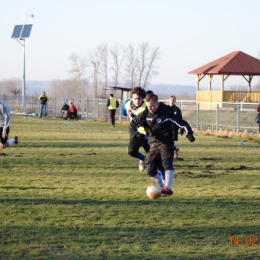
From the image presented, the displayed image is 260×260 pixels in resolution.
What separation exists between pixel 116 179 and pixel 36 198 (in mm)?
3067

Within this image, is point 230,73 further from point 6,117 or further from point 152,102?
point 152,102

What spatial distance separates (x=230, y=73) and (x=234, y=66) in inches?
60.6

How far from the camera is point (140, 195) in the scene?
11.7 m

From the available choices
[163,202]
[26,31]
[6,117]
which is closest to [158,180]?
[163,202]

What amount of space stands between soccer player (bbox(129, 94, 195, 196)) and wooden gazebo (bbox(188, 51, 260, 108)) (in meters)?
44.7

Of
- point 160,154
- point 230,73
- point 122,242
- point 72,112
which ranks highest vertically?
point 230,73

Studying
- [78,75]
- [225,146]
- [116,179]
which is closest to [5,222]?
[116,179]

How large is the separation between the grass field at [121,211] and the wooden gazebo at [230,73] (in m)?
37.5

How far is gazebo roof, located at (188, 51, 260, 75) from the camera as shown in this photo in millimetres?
56497

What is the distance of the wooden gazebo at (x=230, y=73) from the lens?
182ft

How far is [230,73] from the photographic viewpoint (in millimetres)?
56344

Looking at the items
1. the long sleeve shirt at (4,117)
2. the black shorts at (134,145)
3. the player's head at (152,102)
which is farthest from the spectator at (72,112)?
the player's head at (152,102)

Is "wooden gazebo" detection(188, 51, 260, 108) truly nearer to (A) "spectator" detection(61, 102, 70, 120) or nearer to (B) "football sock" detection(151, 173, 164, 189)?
(A) "spectator" detection(61, 102, 70, 120)

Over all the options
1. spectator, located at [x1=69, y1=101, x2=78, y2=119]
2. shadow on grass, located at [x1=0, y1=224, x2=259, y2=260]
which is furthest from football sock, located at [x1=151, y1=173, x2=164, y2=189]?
spectator, located at [x1=69, y1=101, x2=78, y2=119]
